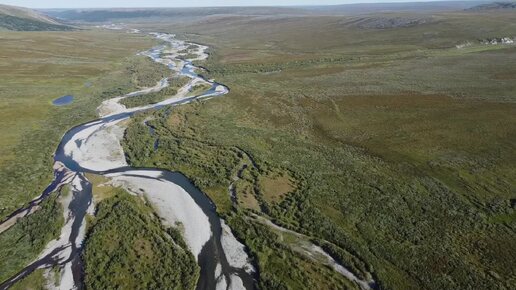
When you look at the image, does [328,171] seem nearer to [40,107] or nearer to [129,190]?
[129,190]

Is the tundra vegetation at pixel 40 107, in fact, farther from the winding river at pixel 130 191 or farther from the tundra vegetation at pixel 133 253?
the tundra vegetation at pixel 133 253

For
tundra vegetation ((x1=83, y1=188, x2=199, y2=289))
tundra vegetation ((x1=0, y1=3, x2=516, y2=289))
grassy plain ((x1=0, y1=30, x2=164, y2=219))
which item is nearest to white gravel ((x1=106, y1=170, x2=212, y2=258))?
tundra vegetation ((x1=83, y1=188, x2=199, y2=289))

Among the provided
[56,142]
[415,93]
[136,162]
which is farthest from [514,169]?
[56,142]

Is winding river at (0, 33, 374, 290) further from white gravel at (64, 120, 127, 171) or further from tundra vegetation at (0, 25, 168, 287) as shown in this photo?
tundra vegetation at (0, 25, 168, 287)

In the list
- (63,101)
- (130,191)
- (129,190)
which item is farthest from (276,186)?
(63,101)

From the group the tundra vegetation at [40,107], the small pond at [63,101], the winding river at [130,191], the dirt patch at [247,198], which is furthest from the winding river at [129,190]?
the small pond at [63,101]

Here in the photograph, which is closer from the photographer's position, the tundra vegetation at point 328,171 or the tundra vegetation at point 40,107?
the tundra vegetation at point 328,171

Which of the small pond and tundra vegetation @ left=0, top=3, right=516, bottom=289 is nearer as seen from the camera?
tundra vegetation @ left=0, top=3, right=516, bottom=289
